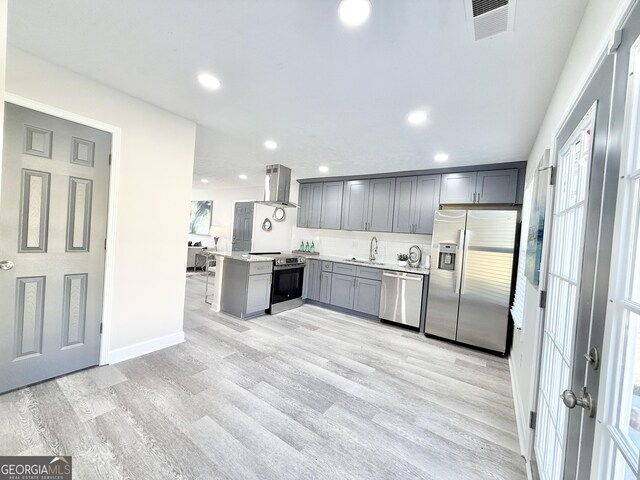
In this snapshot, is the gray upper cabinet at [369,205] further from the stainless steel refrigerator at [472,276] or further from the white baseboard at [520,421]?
the white baseboard at [520,421]

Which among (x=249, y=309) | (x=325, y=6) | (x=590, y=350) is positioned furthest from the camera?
(x=249, y=309)

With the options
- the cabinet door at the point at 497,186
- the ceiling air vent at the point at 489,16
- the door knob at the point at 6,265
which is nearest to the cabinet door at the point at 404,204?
the cabinet door at the point at 497,186

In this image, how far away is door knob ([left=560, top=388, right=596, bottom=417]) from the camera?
81 centimetres

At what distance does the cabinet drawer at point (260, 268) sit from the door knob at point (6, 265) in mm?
2304

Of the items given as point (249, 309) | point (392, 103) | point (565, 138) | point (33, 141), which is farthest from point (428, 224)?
point (33, 141)

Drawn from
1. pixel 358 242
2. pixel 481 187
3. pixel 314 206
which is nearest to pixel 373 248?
pixel 358 242

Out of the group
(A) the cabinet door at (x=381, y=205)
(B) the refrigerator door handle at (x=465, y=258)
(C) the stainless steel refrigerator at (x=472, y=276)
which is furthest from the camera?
(A) the cabinet door at (x=381, y=205)

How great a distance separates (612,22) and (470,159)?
279cm

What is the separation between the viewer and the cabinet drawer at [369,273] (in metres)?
4.25

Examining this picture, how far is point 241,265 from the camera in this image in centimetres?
394

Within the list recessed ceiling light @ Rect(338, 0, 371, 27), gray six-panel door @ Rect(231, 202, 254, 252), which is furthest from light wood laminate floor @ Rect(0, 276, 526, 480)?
gray six-panel door @ Rect(231, 202, 254, 252)

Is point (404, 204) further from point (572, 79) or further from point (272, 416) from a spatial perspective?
point (272, 416)

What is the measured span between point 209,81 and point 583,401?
273 cm

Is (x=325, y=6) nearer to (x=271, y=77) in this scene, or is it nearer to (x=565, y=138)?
(x=271, y=77)
